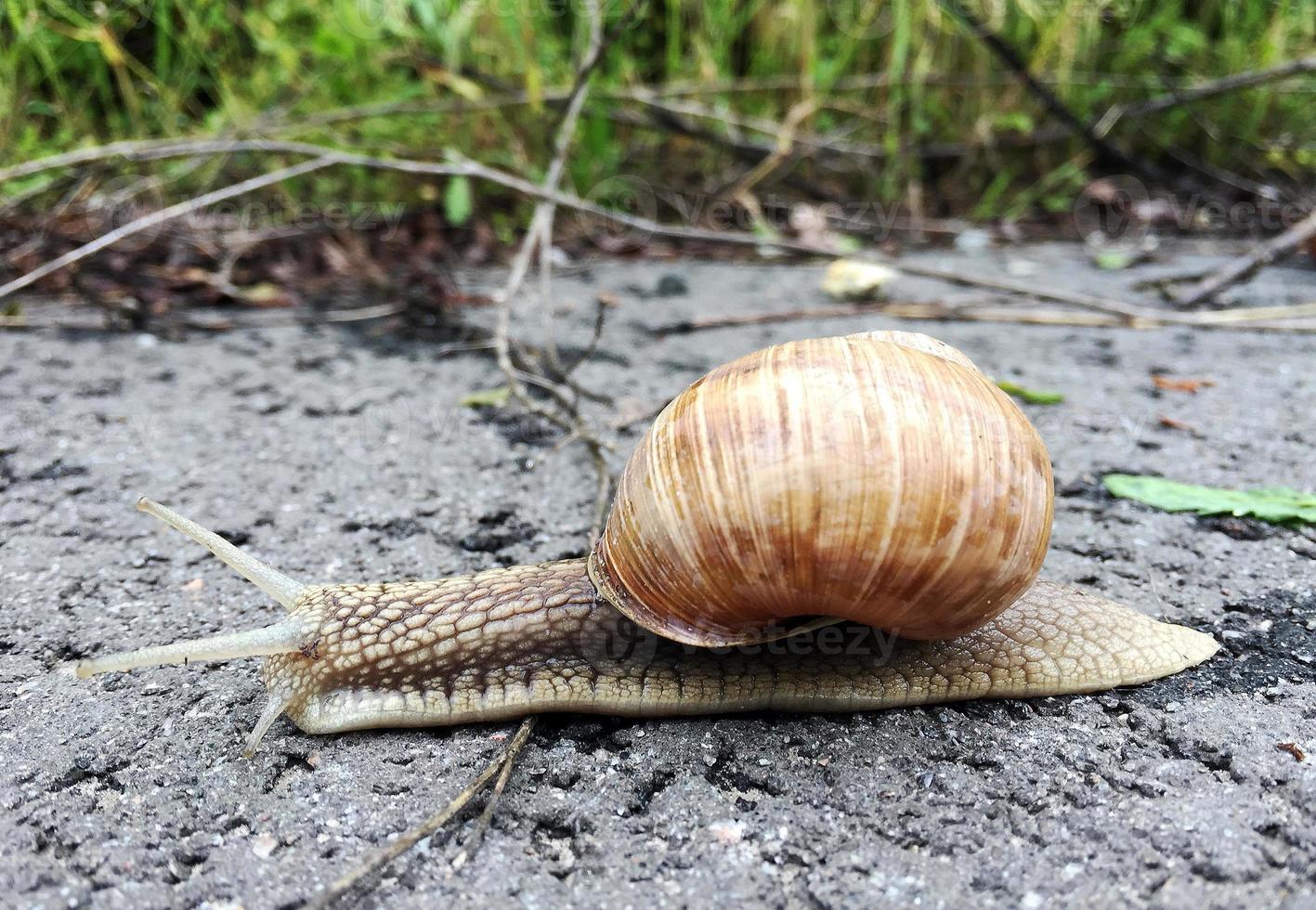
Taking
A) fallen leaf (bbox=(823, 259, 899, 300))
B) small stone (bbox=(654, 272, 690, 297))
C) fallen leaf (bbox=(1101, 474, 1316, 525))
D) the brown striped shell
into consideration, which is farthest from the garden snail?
small stone (bbox=(654, 272, 690, 297))

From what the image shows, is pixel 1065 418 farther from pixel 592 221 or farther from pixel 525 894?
pixel 592 221

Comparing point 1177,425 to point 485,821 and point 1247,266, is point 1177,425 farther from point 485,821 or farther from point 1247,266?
point 485,821

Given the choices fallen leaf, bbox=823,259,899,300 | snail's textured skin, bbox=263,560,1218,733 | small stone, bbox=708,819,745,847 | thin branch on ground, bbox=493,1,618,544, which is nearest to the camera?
small stone, bbox=708,819,745,847

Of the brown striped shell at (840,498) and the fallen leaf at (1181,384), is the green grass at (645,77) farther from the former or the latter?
the brown striped shell at (840,498)

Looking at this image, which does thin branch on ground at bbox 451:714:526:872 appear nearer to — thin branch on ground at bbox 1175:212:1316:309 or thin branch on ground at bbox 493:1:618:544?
thin branch on ground at bbox 493:1:618:544

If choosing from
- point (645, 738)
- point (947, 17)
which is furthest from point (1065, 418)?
point (947, 17)

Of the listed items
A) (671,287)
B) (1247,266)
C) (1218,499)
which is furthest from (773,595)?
(1247,266)
